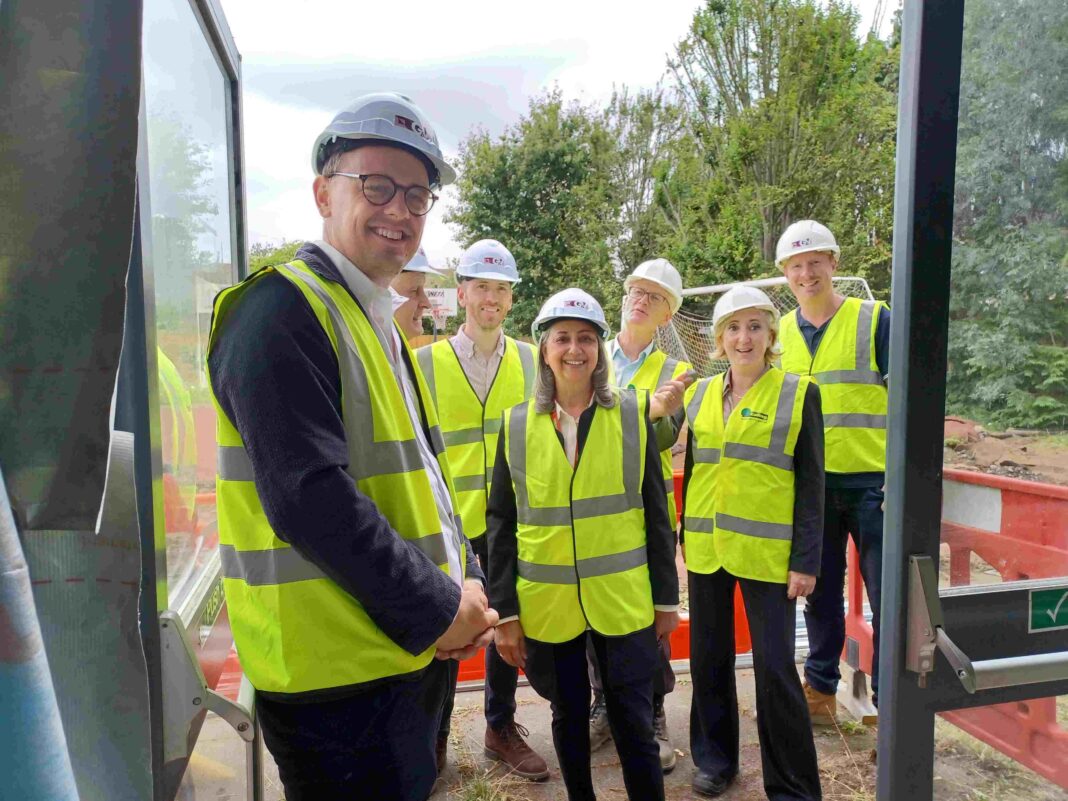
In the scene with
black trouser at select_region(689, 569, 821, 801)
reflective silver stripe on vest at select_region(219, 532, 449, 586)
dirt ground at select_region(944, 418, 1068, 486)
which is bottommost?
black trouser at select_region(689, 569, 821, 801)

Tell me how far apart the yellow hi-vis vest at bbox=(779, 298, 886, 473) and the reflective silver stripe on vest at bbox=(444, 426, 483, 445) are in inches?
66.0

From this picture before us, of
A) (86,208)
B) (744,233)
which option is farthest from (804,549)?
(744,233)

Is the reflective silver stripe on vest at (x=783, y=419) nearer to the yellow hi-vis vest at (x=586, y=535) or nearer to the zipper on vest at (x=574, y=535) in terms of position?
the yellow hi-vis vest at (x=586, y=535)

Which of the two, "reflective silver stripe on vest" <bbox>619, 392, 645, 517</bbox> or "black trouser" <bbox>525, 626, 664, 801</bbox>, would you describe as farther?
"reflective silver stripe on vest" <bbox>619, 392, 645, 517</bbox>

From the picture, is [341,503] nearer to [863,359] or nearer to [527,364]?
[527,364]

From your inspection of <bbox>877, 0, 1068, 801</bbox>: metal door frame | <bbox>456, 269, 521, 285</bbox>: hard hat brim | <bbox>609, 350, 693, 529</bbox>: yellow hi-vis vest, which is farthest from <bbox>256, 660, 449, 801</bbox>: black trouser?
<bbox>456, 269, 521, 285</bbox>: hard hat brim

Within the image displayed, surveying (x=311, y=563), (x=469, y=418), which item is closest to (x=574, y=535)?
(x=469, y=418)

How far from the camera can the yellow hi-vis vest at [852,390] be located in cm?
364

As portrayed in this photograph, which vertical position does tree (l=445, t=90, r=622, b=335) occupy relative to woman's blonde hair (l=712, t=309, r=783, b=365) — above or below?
above

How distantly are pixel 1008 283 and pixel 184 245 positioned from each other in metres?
1.77

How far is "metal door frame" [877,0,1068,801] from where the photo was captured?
4.40 feet

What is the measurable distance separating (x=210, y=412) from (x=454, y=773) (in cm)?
237

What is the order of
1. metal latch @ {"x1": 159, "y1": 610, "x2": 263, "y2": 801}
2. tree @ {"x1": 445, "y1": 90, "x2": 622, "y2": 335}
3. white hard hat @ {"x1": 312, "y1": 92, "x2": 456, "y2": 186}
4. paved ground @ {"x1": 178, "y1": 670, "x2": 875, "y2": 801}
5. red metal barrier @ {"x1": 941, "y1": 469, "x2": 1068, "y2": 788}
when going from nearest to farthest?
1. metal latch @ {"x1": 159, "y1": 610, "x2": 263, "y2": 801}
2. red metal barrier @ {"x1": 941, "y1": 469, "x2": 1068, "y2": 788}
3. white hard hat @ {"x1": 312, "y1": 92, "x2": 456, "y2": 186}
4. paved ground @ {"x1": 178, "y1": 670, "x2": 875, "y2": 801}
5. tree @ {"x1": 445, "y1": 90, "x2": 622, "y2": 335}

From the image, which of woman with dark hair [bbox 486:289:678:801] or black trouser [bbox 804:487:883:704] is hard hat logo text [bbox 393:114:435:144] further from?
black trouser [bbox 804:487:883:704]
